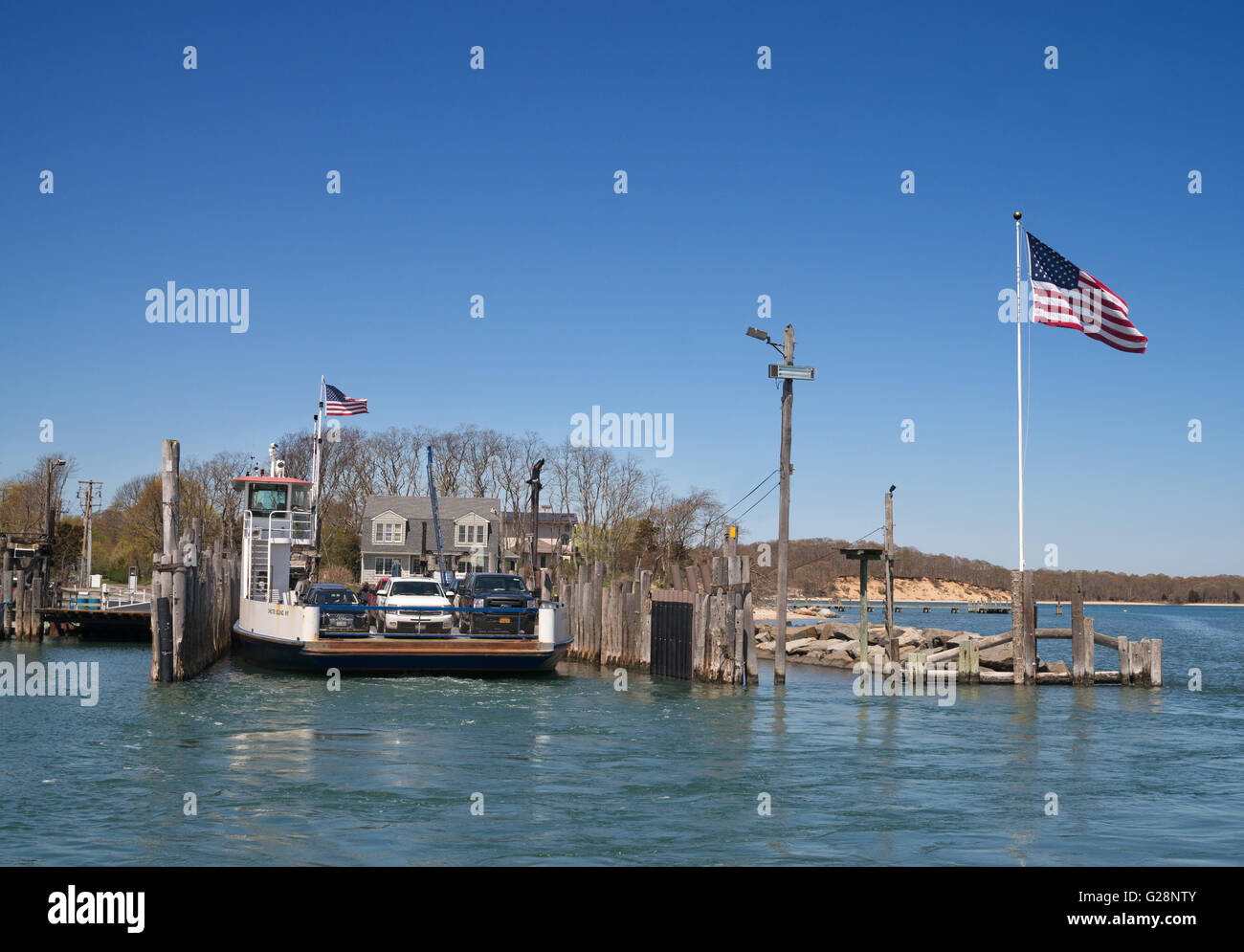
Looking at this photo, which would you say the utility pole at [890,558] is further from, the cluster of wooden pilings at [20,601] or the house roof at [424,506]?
the house roof at [424,506]

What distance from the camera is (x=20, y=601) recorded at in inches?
1850

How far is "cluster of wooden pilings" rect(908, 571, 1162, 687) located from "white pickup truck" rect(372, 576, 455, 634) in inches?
544

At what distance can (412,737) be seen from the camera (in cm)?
1973

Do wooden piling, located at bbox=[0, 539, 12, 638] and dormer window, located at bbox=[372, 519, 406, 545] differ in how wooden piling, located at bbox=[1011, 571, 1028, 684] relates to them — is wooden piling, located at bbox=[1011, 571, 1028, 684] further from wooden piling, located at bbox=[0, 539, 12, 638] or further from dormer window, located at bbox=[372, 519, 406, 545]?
dormer window, located at bbox=[372, 519, 406, 545]

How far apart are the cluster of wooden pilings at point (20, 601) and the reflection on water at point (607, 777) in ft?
79.7

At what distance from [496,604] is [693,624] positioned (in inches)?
243

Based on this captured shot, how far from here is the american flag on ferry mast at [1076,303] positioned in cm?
2509

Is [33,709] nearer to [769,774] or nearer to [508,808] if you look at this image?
[508,808]

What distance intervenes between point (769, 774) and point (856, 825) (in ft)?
11.3

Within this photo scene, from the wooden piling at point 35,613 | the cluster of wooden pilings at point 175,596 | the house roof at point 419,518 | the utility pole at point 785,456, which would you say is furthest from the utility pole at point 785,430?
the house roof at point 419,518

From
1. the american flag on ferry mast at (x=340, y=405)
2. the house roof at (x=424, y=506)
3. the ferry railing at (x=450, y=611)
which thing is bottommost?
the ferry railing at (x=450, y=611)

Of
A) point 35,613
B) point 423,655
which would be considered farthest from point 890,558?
point 35,613
